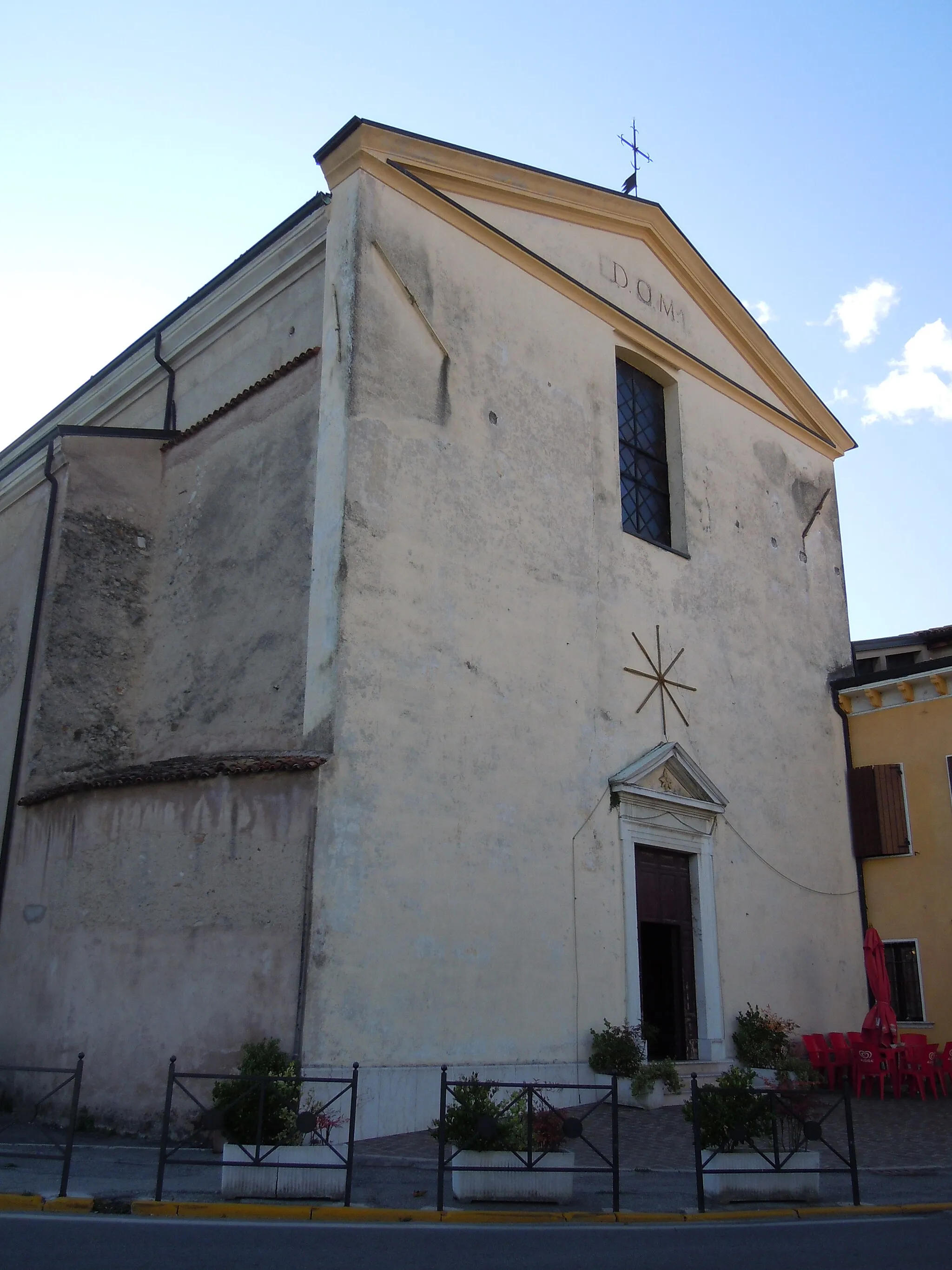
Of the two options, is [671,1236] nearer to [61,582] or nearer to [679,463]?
[61,582]

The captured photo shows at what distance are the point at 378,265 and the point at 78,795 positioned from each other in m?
6.49

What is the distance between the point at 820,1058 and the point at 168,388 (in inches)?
496

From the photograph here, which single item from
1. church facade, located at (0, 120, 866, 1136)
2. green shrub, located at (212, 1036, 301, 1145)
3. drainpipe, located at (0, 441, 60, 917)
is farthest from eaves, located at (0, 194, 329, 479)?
green shrub, located at (212, 1036, 301, 1145)

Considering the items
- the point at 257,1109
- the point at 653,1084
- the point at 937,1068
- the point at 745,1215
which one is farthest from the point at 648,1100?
the point at 257,1109

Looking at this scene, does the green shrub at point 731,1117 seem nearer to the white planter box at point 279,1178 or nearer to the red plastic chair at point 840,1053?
the white planter box at point 279,1178

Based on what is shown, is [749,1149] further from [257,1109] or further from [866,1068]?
[866,1068]

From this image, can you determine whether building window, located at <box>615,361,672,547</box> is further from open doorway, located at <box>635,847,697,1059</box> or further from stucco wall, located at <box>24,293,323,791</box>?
stucco wall, located at <box>24,293,323,791</box>

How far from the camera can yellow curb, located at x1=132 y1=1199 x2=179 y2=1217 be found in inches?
255

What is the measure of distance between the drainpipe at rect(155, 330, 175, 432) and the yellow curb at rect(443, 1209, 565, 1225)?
11.5 meters

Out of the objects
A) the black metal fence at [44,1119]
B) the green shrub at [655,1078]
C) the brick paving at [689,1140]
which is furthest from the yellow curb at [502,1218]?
the green shrub at [655,1078]

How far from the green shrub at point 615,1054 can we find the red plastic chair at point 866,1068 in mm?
3468

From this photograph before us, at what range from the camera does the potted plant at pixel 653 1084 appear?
11516mm

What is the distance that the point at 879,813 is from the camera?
647 inches

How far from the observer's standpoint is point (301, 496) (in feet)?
39.0
